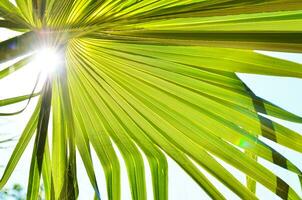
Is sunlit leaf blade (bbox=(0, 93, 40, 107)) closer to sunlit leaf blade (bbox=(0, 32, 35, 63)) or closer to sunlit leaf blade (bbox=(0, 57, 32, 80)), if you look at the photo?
sunlit leaf blade (bbox=(0, 57, 32, 80))

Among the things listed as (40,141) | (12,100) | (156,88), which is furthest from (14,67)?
(156,88)

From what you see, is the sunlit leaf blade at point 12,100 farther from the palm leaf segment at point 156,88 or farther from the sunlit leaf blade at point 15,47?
the sunlit leaf blade at point 15,47

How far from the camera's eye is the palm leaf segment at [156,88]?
0.98 m

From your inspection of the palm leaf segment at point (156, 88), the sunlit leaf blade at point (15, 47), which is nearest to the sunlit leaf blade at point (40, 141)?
the palm leaf segment at point (156, 88)

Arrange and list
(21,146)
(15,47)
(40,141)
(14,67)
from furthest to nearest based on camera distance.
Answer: (21,146) → (14,67) → (40,141) → (15,47)

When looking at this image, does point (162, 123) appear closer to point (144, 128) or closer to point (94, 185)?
point (144, 128)

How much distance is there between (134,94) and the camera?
4.55 ft

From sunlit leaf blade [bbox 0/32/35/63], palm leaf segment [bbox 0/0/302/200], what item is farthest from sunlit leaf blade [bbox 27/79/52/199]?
sunlit leaf blade [bbox 0/32/35/63]

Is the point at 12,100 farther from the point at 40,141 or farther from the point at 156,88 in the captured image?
the point at 156,88

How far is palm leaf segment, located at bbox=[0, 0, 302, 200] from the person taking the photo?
98 cm

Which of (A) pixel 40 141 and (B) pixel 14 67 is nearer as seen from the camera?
(A) pixel 40 141

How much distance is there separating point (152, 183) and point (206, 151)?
0.63ft

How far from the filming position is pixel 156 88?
1.32m

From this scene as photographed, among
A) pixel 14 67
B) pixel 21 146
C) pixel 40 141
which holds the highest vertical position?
pixel 14 67
